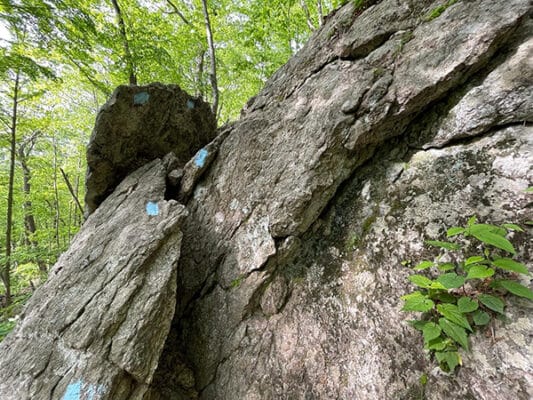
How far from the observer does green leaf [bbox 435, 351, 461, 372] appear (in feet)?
5.83

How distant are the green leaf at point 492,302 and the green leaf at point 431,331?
1.26ft

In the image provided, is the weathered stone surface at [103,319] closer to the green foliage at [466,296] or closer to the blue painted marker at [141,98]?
the blue painted marker at [141,98]

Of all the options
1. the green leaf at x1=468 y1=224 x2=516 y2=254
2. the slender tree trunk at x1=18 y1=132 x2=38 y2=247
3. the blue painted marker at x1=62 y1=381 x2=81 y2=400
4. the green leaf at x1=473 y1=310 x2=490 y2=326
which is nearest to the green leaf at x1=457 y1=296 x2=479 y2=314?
the green leaf at x1=473 y1=310 x2=490 y2=326

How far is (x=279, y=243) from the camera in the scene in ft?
10.1

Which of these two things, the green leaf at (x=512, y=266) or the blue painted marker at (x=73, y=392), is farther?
the blue painted marker at (x=73, y=392)

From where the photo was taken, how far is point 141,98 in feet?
14.4

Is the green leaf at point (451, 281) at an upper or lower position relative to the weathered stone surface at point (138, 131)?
lower

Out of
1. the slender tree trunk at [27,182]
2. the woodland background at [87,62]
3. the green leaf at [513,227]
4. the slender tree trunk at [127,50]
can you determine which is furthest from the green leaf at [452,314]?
Answer: the slender tree trunk at [27,182]

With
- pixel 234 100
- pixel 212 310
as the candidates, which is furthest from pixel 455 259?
pixel 234 100

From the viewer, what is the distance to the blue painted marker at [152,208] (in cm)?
343

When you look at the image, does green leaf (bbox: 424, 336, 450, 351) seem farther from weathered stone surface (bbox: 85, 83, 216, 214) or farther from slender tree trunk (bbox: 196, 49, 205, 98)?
slender tree trunk (bbox: 196, 49, 205, 98)

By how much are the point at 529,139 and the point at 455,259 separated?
1.28 meters

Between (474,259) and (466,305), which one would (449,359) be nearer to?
(466,305)

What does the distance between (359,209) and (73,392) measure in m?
3.69
